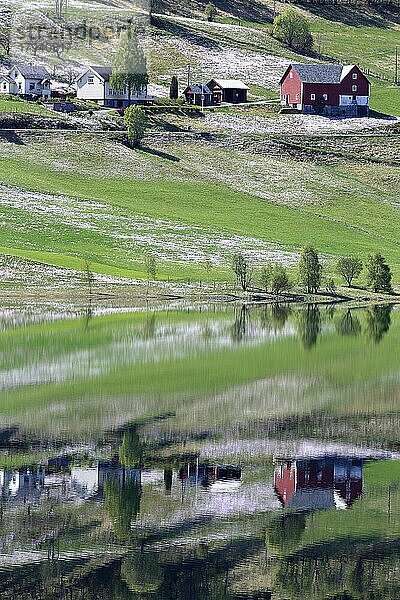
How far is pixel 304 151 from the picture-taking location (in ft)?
495

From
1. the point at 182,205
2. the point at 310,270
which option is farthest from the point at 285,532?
the point at 182,205

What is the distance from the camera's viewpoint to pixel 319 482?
37750mm

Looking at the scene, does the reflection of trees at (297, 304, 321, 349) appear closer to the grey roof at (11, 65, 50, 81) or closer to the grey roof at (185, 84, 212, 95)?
the grey roof at (185, 84, 212, 95)

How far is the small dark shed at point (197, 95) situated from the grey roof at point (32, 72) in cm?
1904

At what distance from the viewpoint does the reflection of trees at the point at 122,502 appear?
109ft

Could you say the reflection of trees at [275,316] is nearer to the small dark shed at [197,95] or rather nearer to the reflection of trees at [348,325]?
the reflection of trees at [348,325]

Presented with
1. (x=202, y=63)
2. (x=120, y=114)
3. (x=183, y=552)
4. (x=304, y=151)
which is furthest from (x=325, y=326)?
(x=202, y=63)

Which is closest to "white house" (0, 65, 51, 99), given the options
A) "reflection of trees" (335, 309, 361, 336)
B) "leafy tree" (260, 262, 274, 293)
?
"leafy tree" (260, 262, 274, 293)

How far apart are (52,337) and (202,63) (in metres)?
130

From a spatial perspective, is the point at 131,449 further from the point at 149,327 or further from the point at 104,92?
the point at 104,92

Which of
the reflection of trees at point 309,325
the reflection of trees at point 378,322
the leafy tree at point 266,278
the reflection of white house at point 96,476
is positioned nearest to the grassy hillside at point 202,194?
the leafy tree at point 266,278

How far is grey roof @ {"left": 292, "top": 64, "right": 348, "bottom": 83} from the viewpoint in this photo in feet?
556

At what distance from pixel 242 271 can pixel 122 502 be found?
6369 cm

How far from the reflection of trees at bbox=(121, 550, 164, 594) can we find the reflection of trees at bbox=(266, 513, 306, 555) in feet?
10.5
